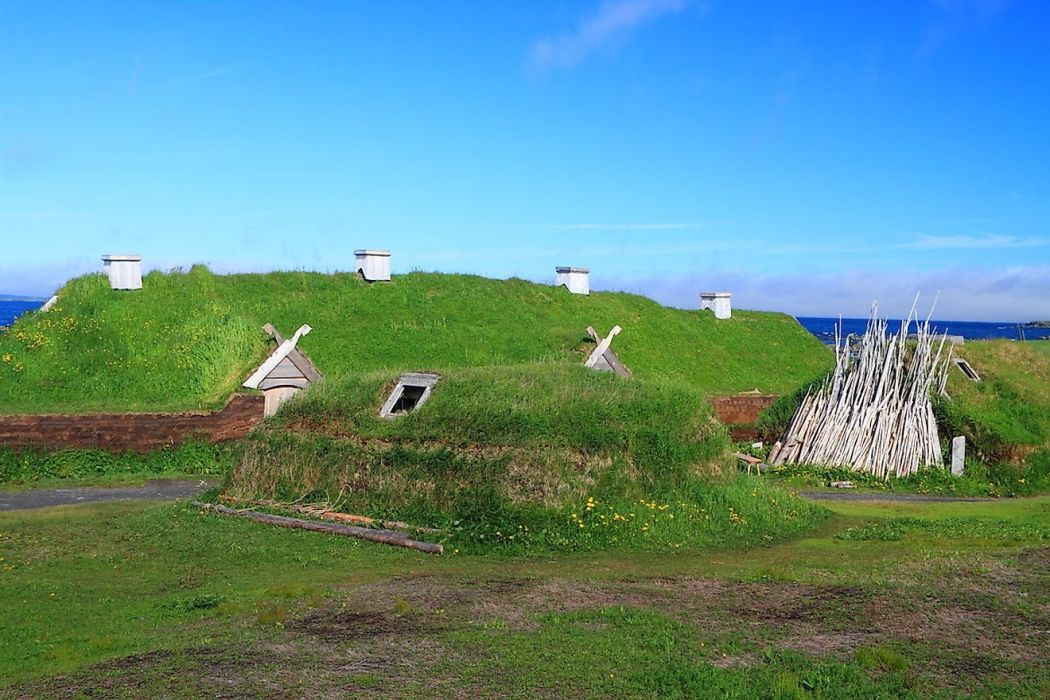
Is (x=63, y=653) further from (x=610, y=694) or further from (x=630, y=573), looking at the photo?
(x=630, y=573)

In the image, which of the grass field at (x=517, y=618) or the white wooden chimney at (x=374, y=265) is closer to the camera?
the grass field at (x=517, y=618)

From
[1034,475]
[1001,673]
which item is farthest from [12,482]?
[1034,475]

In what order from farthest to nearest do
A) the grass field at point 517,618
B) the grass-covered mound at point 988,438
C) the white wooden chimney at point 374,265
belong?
the white wooden chimney at point 374,265
the grass-covered mound at point 988,438
the grass field at point 517,618

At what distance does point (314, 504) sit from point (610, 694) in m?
11.1

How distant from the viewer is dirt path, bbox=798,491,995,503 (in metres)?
23.9

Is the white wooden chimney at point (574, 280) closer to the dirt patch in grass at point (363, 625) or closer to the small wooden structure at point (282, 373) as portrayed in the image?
the small wooden structure at point (282, 373)

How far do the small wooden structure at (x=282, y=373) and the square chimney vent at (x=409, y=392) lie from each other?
25.1ft

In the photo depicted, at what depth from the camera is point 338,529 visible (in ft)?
58.2

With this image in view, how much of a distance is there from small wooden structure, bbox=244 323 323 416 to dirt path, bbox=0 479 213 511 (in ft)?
16.0

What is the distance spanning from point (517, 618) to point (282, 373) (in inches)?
783

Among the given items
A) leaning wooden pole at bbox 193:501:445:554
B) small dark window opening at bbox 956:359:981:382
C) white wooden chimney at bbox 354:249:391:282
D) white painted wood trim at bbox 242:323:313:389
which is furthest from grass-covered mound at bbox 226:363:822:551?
white wooden chimney at bbox 354:249:391:282

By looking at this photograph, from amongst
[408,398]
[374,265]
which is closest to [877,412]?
[408,398]

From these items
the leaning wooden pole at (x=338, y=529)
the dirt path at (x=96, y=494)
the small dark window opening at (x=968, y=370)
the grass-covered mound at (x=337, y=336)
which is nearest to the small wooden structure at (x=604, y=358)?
the grass-covered mound at (x=337, y=336)

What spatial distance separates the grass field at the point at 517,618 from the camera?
937 cm
